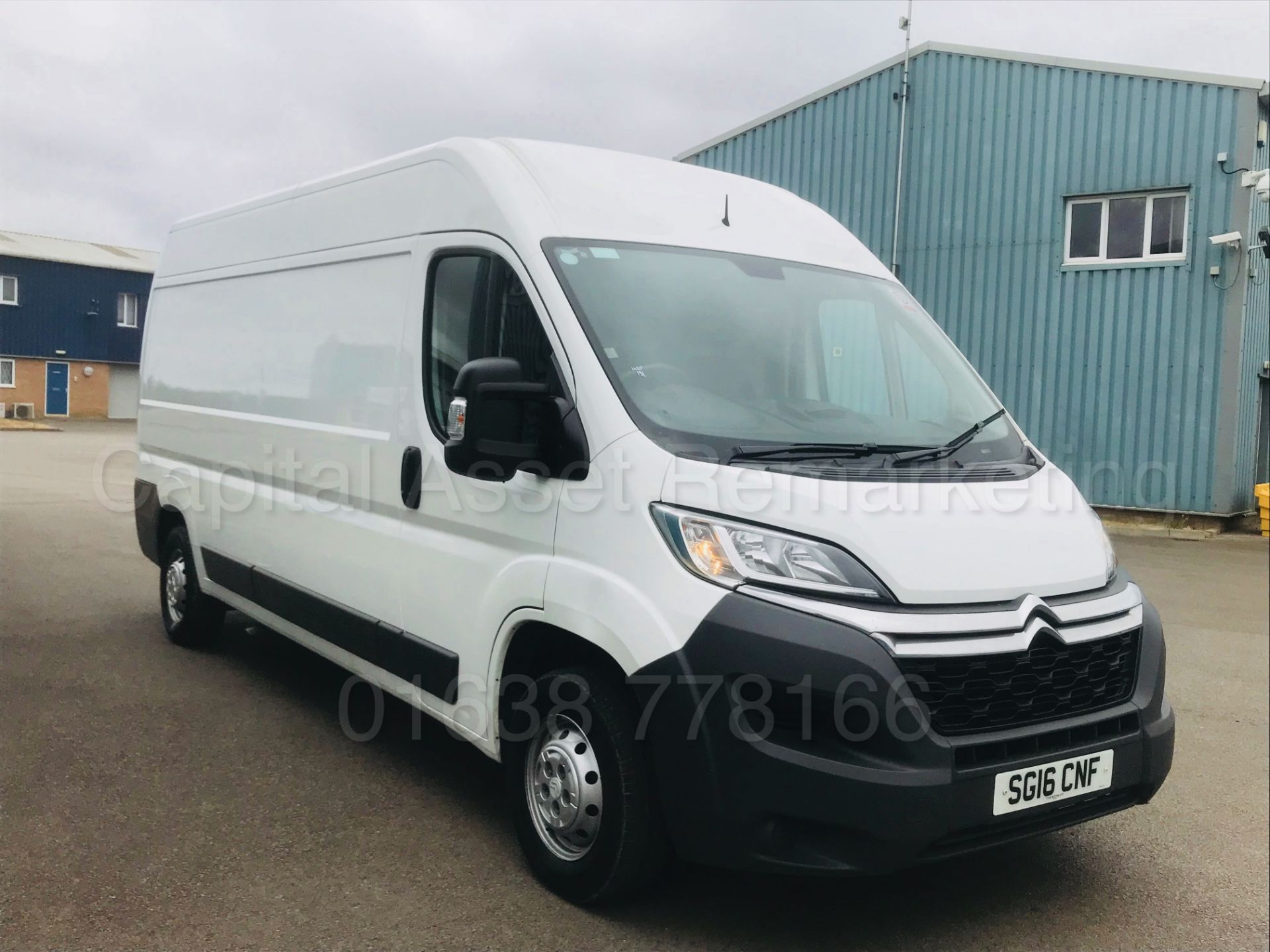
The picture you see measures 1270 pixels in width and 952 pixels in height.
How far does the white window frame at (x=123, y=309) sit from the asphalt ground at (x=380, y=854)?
4546 cm

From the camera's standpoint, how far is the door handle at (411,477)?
4340 mm

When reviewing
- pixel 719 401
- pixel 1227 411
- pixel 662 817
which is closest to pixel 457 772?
pixel 662 817

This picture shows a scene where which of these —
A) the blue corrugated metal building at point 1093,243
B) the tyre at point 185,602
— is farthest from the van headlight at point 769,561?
the blue corrugated metal building at point 1093,243

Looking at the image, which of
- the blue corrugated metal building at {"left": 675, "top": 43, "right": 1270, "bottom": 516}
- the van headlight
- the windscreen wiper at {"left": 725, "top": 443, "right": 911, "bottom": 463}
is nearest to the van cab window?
the windscreen wiper at {"left": 725, "top": 443, "right": 911, "bottom": 463}

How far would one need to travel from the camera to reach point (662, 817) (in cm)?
336

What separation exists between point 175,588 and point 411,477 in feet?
10.8

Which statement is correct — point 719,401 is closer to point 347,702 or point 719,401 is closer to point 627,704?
point 627,704

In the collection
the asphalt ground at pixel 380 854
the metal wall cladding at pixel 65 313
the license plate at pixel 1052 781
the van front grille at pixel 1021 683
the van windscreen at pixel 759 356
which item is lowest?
the asphalt ground at pixel 380 854

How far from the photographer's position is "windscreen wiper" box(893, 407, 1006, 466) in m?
3.67

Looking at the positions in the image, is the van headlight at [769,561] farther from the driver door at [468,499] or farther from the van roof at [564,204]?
the van roof at [564,204]

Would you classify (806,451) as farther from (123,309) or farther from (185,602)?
(123,309)

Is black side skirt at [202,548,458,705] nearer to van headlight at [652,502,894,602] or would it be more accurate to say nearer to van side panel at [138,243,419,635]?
van side panel at [138,243,419,635]

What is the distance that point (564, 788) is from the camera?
3.62 m

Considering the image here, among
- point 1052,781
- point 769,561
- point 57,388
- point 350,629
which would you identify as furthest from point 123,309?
point 1052,781
